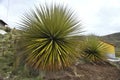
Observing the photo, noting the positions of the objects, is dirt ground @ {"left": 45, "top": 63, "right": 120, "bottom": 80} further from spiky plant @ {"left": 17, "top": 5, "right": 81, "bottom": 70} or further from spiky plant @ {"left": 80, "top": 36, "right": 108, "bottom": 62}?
spiky plant @ {"left": 80, "top": 36, "right": 108, "bottom": 62}

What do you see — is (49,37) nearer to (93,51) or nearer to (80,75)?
(80,75)

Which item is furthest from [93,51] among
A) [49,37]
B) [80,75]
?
[49,37]

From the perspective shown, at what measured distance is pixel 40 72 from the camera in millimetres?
7570

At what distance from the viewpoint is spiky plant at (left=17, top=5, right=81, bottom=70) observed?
735 centimetres

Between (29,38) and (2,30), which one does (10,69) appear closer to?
(29,38)

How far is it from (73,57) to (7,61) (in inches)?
105

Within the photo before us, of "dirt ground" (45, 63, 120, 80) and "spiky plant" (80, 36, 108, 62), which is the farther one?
"spiky plant" (80, 36, 108, 62)

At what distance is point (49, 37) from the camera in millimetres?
7781

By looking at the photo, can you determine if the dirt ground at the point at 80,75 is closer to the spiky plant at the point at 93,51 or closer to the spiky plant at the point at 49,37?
the spiky plant at the point at 49,37

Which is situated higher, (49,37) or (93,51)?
(49,37)

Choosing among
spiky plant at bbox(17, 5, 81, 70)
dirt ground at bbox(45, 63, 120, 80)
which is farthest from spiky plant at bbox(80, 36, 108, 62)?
spiky plant at bbox(17, 5, 81, 70)

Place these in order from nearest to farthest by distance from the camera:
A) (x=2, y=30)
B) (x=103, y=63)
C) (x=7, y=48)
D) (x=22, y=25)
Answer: (x=22, y=25) → (x=7, y=48) → (x=103, y=63) → (x=2, y=30)

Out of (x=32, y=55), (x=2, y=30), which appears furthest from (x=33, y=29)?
(x=2, y=30)

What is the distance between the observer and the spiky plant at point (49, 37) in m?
7.35
